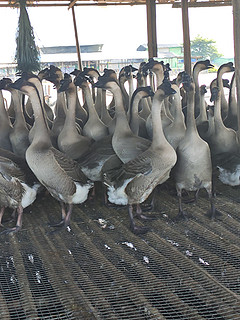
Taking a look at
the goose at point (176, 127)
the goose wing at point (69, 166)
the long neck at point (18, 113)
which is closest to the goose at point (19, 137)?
the long neck at point (18, 113)

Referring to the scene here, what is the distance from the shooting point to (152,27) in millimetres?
9859

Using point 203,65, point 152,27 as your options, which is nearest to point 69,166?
point 203,65

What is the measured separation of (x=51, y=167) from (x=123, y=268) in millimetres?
1739

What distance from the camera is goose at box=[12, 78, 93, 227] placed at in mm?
4977

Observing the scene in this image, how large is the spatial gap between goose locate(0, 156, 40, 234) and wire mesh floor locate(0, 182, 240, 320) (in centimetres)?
23

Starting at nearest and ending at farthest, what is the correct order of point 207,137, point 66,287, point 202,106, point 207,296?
point 207,296, point 66,287, point 207,137, point 202,106

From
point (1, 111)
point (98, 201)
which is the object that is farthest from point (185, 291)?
point (1, 111)

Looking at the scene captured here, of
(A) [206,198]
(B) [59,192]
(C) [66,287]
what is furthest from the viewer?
(A) [206,198]

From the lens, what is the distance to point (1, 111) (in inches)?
283

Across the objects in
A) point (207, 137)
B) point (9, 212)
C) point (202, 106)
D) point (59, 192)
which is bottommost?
point (9, 212)

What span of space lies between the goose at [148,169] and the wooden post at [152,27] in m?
5.28

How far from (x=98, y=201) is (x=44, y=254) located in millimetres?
1973

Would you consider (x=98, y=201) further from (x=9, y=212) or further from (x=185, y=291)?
(x=185, y=291)

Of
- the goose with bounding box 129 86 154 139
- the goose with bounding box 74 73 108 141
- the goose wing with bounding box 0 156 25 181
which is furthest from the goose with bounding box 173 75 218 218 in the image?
the goose wing with bounding box 0 156 25 181
